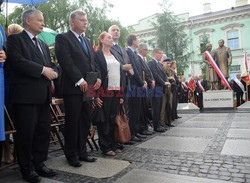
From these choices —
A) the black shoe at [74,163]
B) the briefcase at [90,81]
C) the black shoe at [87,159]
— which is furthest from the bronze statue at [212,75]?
the black shoe at [74,163]

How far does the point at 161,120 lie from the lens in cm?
627

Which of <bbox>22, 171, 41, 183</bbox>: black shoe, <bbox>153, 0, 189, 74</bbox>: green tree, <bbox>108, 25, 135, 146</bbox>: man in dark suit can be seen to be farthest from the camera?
<bbox>153, 0, 189, 74</bbox>: green tree

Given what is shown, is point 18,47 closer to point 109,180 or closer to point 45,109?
point 45,109

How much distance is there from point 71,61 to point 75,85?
0.32 m

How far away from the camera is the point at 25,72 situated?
2.71 metres

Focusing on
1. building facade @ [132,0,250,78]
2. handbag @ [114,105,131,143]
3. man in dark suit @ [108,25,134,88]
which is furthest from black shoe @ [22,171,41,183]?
building facade @ [132,0,250,78]

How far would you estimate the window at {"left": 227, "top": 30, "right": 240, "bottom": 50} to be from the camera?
29.4 metres

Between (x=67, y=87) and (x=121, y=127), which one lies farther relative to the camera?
(x=121, y=127)

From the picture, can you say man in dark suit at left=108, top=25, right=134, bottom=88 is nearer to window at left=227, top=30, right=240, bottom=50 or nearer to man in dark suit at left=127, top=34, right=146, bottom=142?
man in dark suit at left=127, top=34, right=146, bottom=142

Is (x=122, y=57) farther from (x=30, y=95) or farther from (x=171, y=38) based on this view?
(x=171, y=38)

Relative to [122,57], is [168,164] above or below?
below

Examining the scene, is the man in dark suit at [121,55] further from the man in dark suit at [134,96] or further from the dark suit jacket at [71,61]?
the dark suit jacket at [71,61]

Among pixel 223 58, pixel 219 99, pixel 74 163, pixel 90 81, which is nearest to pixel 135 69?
pixel 90 81

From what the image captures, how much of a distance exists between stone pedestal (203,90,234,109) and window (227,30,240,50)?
71.8 feet
